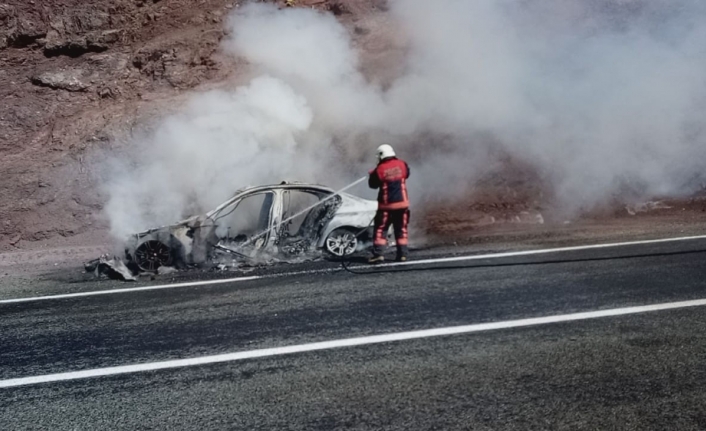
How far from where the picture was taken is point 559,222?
13.2m

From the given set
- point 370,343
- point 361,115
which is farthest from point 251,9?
point 370,343

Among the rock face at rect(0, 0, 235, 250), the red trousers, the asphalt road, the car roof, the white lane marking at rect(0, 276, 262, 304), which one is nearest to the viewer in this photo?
the asphalt road

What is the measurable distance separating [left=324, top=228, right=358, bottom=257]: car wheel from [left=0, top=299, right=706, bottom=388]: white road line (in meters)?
4.67

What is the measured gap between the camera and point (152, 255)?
388 inches

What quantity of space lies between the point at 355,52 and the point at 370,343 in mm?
12856

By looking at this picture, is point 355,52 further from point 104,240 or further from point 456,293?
point 456,293

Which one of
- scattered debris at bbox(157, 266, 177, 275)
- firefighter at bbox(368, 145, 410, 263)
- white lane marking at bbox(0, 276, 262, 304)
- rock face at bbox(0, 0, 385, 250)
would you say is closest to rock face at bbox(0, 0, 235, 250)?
rock face at bbox(0, 0, 385, 250)

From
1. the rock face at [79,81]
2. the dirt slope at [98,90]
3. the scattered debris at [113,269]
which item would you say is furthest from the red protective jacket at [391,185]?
the rock face at [79,81]

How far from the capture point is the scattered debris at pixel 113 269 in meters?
9.49

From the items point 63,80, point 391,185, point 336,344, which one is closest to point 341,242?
point 391,185

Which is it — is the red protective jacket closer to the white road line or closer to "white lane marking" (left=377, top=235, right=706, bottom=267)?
"white lane marking" (left=377, top=235, right=706, bottom=267)

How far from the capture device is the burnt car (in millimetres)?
9930

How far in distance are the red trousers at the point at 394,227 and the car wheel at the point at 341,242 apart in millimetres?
663

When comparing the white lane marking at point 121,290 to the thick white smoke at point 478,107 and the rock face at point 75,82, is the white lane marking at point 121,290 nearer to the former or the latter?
the thick white smoke at point 478,107
